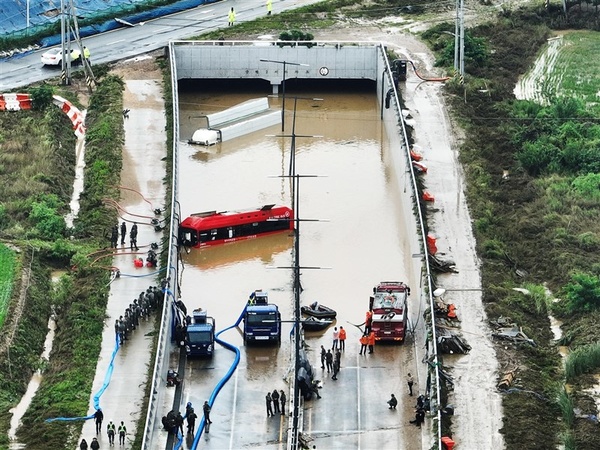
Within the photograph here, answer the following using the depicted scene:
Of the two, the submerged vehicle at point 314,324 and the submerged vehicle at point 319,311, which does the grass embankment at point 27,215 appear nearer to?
the submerged vehicle at point 314,324

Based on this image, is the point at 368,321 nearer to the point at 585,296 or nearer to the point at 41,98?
the point at 585,296

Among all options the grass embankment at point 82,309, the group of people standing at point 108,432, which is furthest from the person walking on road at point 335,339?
the group of people standing at point 108,432

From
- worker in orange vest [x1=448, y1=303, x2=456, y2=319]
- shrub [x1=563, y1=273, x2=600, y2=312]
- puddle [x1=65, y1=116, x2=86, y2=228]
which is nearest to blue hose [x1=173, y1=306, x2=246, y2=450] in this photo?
worker in orange vest [x1=448, y1=303, x2=456, y2=319]

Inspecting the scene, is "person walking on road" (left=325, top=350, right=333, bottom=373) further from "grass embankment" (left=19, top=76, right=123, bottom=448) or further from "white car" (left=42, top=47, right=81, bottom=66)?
"white car" (left=42, top=47, right=81, bottom=66)

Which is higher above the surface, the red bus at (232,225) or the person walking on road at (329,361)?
the red bus at (232,225)

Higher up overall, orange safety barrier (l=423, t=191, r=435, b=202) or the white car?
the white car

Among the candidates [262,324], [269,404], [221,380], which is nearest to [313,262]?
[262,324]
